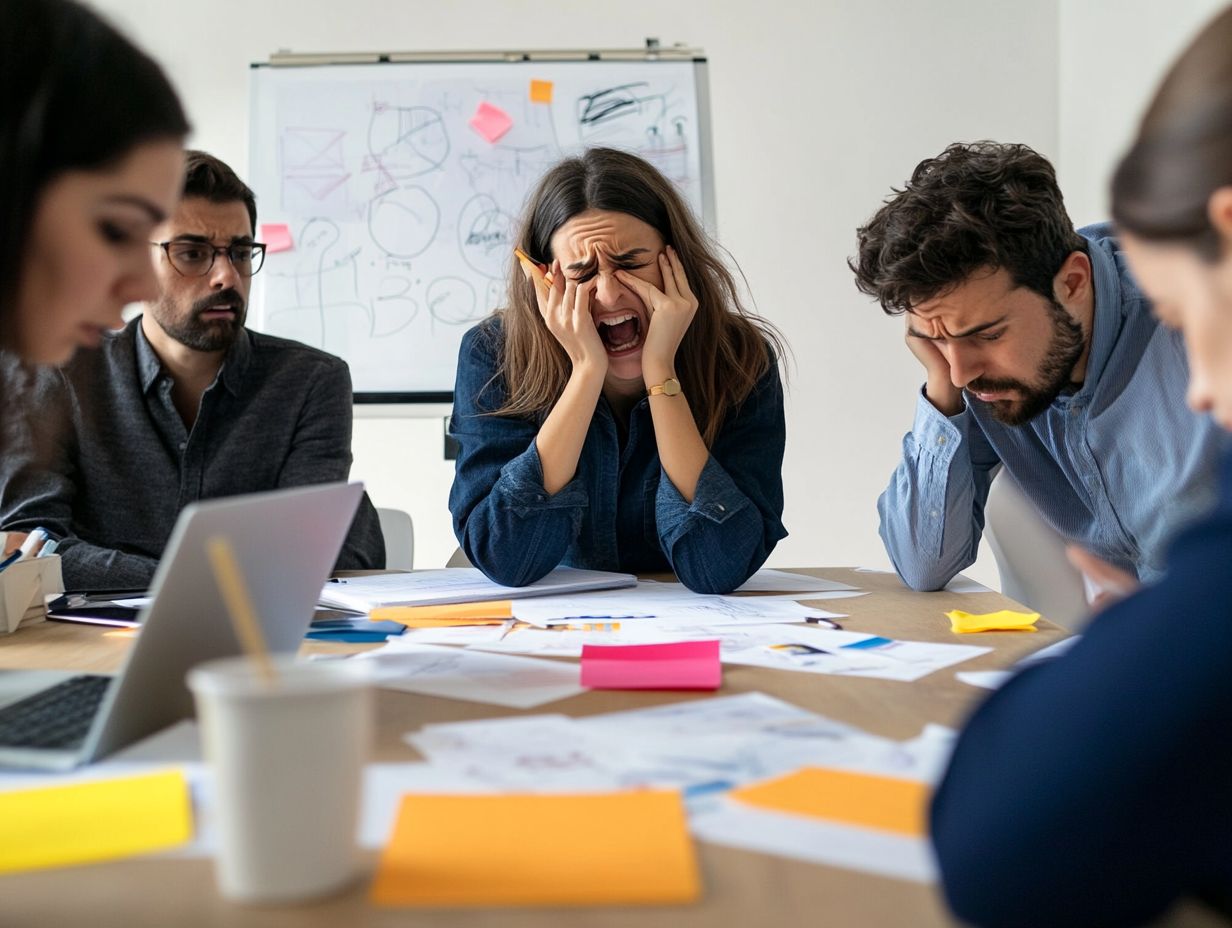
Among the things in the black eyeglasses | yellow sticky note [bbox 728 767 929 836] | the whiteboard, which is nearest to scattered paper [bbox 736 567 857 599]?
yellow sticky note [bbox 728 767 929 836]

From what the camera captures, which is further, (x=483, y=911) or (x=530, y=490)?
(x=530, y=490)

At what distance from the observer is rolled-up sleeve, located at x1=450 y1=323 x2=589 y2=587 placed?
1556 millimetres

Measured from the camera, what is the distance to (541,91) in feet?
9.99

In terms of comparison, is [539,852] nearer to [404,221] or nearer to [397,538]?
[397,538]

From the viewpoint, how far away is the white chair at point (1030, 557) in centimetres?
174

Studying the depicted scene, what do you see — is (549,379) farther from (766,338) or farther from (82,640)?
(82,640)

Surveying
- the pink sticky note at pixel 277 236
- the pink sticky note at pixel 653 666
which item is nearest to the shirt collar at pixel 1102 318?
the pink sticky note at pixel 653 666

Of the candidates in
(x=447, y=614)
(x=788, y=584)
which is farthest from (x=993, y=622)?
(x=447, y=614)

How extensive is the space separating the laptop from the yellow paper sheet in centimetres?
28

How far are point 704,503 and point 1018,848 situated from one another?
3.66 ft

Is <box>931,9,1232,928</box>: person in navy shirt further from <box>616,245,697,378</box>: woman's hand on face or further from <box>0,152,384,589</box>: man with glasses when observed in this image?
<box>0,152,384,589</box>: man with glasses

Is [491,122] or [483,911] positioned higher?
[491,122]

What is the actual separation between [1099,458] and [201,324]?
5.12 feet

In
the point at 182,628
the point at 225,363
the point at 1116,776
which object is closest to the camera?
the point at 1116,776
